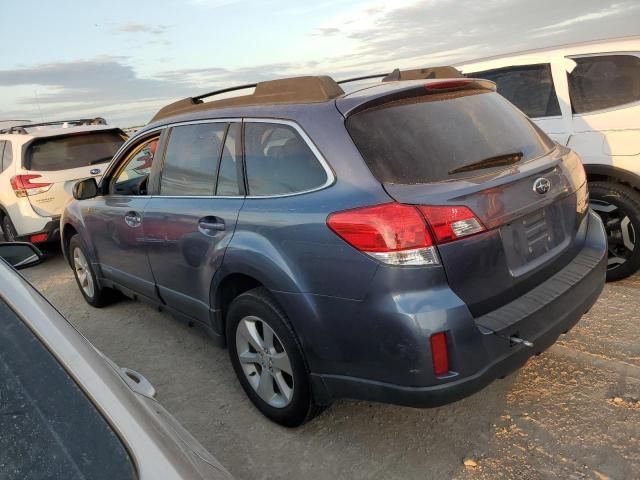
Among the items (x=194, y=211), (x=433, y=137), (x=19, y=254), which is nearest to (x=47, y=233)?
(x=194, y=211)

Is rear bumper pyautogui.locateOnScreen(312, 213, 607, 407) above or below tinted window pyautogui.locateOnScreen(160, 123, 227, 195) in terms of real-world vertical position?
below

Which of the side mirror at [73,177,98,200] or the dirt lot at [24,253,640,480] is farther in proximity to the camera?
the side mirror at [73,177,98,200]

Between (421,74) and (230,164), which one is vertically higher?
(421,74)

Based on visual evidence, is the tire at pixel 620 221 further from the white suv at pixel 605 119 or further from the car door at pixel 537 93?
the car door at pixel 537 93

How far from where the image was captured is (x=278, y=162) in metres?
2.65

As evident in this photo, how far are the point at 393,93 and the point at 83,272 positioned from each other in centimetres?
388

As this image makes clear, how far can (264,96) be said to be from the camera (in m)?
2.88

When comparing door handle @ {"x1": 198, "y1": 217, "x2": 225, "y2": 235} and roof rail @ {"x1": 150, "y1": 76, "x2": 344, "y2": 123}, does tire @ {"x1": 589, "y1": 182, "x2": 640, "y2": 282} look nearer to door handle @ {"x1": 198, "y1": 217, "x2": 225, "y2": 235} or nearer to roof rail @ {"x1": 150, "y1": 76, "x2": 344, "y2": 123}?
roof rail @ {"x1": 150, "y1": 76, "x2": 344, "y2": 123}

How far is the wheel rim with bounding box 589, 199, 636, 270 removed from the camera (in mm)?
4035

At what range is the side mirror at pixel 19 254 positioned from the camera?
2457 millimetres

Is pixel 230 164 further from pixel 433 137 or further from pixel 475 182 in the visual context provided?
pixel 475 182

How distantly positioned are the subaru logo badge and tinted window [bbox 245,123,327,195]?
980 millimetres

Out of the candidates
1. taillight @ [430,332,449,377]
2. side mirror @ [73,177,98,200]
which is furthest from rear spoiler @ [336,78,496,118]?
side mirror @ [73,177,98,200]

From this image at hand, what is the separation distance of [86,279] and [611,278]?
183 inches
